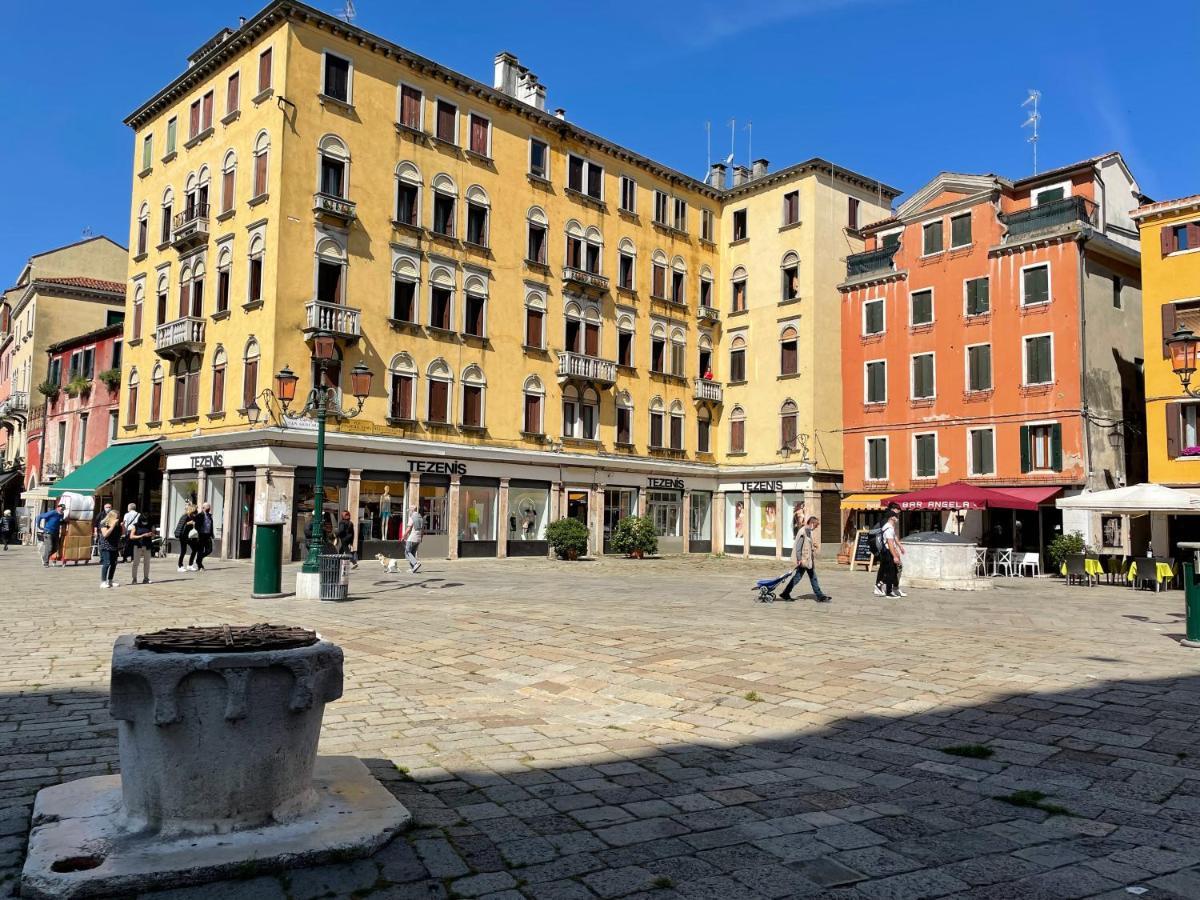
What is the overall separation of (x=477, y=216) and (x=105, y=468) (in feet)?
53.0

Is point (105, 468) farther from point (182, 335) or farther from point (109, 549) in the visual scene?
point (109, 549)

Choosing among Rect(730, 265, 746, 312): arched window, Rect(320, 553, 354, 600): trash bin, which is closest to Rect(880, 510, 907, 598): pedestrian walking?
Rect(320, 553, 354, 600): trash bin

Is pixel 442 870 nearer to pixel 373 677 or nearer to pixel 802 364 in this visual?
pixel 373 677

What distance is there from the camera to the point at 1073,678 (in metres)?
8.48

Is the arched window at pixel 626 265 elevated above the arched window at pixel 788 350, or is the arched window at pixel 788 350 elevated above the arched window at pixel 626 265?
the arched window at pixel 626 265

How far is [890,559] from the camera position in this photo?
17.6 meters

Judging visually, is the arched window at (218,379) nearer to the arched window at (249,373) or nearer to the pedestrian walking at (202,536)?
the arched window at (249,373)

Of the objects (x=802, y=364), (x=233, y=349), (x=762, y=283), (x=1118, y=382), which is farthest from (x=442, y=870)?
(x=762, y=283)

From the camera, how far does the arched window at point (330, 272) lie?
2870 centimetres

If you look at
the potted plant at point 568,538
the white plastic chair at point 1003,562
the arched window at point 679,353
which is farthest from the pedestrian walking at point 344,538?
the arched window at point 679,353

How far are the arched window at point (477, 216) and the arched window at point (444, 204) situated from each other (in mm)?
683

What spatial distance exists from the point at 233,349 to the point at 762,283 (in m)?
22.8

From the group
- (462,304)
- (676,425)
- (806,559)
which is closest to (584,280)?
(462,304)

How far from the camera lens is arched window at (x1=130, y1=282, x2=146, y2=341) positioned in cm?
3400
